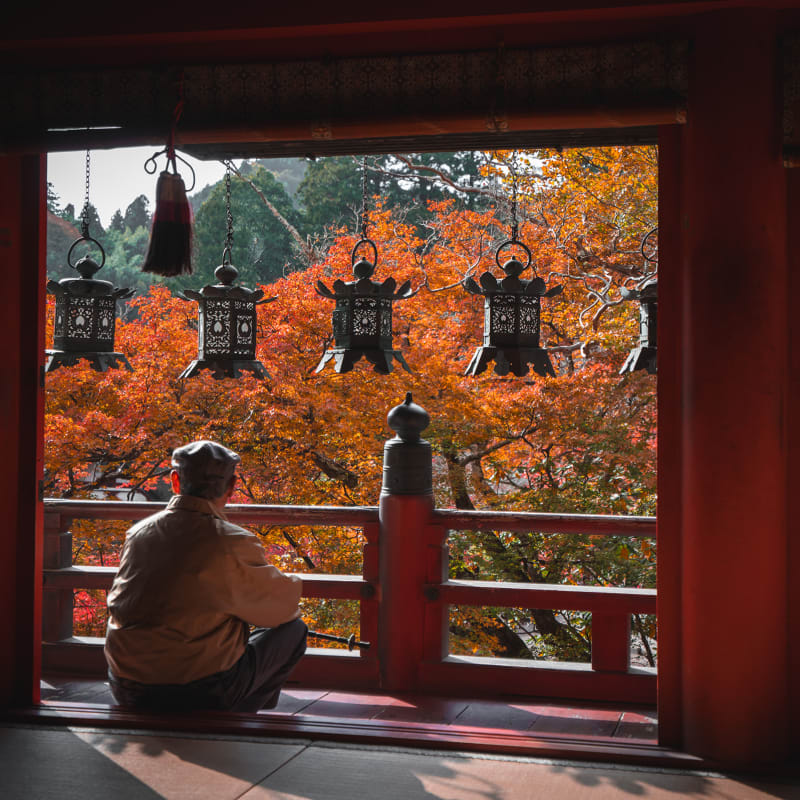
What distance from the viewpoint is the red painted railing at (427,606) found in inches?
143

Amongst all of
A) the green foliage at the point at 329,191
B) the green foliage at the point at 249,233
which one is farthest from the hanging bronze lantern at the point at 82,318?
the green foliage at the point at 329,191

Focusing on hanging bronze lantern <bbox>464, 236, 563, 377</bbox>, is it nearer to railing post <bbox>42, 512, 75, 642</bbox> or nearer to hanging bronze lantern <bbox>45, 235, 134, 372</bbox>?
hanging bronze lantern <bbox>45, 235, 134, 372</bbox>

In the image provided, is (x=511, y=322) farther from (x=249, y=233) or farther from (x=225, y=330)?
(x=249, y=233)

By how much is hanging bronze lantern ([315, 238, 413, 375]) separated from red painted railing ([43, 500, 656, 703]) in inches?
28.0

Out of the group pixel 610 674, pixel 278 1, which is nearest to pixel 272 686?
pixel 610 674

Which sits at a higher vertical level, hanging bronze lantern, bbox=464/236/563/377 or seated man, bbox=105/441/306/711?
hanging bronze lantern, bbox=464/236/563/377

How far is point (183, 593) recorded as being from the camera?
266 cm

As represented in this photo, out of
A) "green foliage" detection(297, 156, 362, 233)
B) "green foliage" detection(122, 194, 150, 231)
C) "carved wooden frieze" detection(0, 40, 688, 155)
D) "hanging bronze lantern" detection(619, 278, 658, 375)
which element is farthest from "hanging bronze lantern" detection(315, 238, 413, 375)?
"green foliage" detection(122, 194, 150, 231)

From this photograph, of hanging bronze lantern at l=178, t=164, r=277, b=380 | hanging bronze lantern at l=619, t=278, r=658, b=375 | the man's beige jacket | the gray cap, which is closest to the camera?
the man's beige jacket

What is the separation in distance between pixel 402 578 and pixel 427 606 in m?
0.16

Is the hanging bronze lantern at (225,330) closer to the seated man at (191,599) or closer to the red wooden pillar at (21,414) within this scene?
the red wooden pillar at (21,414)

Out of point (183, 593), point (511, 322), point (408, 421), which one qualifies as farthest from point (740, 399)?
point (408, 421)

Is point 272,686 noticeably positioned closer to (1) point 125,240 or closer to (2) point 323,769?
(2) point 323,769

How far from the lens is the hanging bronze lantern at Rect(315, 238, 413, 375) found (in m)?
3.53
